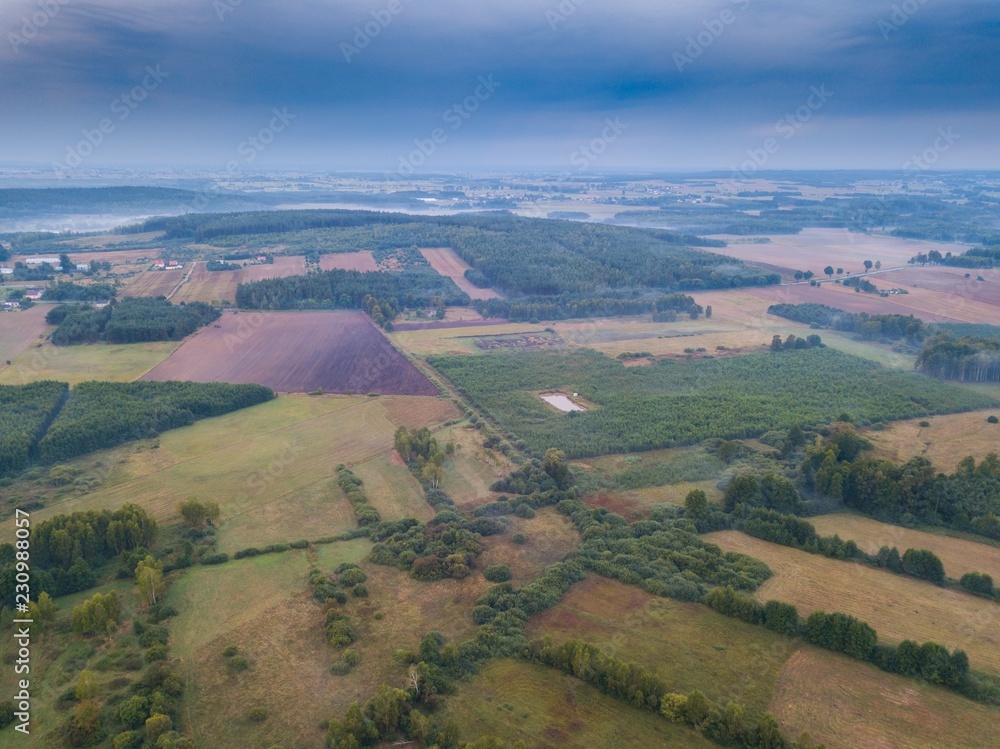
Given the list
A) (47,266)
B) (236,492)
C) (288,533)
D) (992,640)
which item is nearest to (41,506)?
(236,492)

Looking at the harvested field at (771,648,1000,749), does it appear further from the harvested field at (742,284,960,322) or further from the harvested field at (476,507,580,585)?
the harvested field at (742,284,960,322)

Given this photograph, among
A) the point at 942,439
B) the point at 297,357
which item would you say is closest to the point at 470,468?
the point at 297,357

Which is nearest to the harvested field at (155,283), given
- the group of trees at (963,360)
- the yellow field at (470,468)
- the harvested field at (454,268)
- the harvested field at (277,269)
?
the harvested field at (277,269)

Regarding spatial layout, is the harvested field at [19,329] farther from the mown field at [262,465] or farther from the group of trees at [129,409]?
the mown field at [262,465]

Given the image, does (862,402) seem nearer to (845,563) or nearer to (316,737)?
(845,563)

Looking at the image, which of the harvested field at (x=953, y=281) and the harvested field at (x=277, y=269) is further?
the harvested field at (x=277, y=269)

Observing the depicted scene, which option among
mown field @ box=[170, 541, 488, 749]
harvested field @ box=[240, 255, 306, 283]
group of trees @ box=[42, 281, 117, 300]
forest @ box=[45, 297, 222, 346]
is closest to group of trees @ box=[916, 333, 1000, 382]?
mown field @ box=[170, 541, 488, 749]
